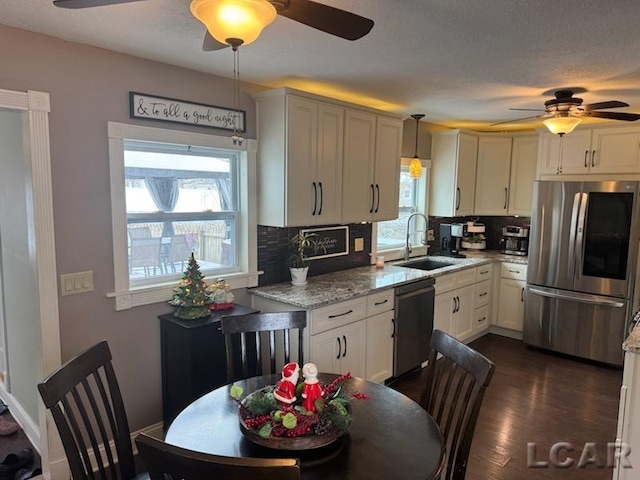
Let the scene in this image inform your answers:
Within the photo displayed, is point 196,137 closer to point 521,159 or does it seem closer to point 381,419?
point 381,419

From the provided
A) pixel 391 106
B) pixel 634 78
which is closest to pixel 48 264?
pixel 391 106

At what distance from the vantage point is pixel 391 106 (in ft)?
13.0

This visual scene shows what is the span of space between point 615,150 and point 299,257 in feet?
10.5

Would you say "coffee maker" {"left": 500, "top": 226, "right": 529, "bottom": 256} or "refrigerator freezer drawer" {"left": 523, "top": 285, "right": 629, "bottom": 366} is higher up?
"coffee maker" {"left": 500, "top": 226, "right": 529, "bottom": 256}

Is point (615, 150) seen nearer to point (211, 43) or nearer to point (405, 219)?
point (405, 219)

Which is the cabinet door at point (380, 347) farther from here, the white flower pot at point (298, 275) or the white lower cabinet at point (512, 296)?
the white lower cabinet at point (512, 296)

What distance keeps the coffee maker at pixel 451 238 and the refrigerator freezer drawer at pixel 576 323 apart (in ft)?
2.74

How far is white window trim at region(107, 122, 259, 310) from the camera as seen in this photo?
2.53 m

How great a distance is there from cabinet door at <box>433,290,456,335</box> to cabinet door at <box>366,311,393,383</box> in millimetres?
684

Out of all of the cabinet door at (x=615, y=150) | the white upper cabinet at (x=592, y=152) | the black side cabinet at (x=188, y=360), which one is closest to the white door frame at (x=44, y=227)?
the black side cabinet at (x=188, y=360)

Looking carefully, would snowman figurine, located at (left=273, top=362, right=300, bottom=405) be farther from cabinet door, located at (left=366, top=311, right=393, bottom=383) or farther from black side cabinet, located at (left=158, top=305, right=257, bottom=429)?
cabinet door, located at (left=366, top=311, right=393, bottom=383)

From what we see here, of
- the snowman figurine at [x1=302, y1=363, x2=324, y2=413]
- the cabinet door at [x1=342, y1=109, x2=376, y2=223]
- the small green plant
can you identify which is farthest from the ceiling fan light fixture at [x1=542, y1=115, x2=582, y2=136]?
the snowman figurine at [x1=302, y1=363, x2=324, y2=413]

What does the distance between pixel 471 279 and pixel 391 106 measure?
192 cm

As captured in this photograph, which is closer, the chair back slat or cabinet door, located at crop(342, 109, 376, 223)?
the chair back slat
